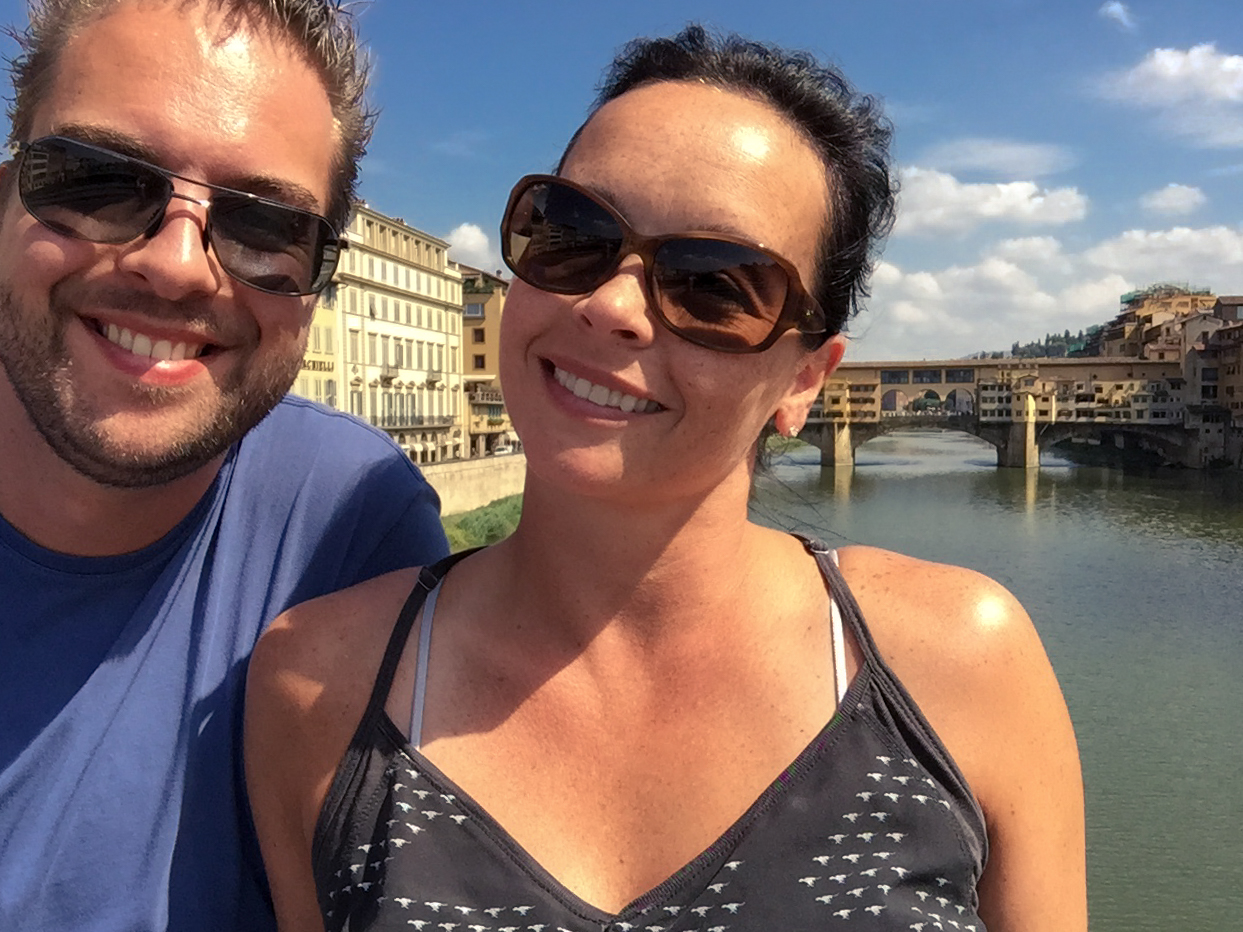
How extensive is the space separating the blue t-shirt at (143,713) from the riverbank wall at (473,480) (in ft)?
58.1

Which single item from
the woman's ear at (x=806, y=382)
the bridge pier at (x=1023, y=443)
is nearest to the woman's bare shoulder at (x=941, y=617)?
the woman's ear at (x=806, y=382)

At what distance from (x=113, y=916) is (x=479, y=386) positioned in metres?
34.0

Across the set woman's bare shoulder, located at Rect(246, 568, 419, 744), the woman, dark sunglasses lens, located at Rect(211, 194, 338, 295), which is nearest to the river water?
the woman

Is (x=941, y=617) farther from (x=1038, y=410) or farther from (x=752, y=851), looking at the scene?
(x=1038, y=410)

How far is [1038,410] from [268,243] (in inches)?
1703

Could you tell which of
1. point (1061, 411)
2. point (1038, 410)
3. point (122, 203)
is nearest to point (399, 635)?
point (122, 203)

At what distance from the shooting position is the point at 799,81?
50.5 inches

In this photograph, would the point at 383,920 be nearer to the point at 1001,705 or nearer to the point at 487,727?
the point at 487,727

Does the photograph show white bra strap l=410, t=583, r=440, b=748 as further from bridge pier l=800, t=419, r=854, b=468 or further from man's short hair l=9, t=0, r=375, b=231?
bridge pier l=800, t=419, r=854, b=468

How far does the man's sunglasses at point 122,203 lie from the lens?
4.43ft

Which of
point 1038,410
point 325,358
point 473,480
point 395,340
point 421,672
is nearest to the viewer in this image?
point 421,672

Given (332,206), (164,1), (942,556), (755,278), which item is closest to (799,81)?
(755,278)

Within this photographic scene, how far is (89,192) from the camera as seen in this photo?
134 cm

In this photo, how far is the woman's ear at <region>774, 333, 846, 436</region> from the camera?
1.39m
